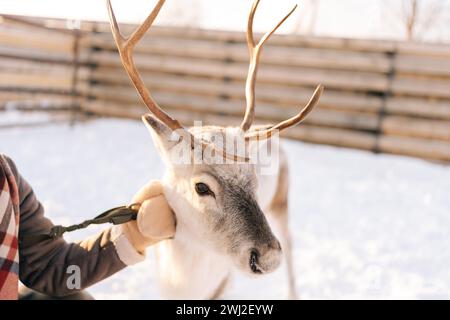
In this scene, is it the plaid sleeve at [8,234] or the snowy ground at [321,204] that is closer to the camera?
the plaid sleeve at [8,234]

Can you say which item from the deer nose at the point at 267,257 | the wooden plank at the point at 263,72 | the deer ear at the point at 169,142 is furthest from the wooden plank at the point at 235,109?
the deer nose at the point at 267,257

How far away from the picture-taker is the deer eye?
2.02 m

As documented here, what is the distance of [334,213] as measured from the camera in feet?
17.3

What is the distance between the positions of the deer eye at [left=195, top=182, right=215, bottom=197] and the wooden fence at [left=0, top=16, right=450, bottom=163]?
5.67 m

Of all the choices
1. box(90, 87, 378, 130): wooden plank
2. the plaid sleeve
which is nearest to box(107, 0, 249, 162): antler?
the plaid sleeve

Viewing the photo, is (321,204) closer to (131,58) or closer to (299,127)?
(299,127)

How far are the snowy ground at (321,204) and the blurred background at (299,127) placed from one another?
20mm

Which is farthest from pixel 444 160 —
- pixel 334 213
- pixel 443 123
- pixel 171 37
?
pixel 171 37

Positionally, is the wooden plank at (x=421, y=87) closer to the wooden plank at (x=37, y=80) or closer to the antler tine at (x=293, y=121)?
the antler tine at (x=293, y=121)

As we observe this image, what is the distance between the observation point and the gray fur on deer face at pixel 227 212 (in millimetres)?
1928

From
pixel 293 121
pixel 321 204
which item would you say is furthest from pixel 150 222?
pixel 321 204

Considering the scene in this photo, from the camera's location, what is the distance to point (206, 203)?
2025 mm

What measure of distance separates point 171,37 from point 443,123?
519cm
